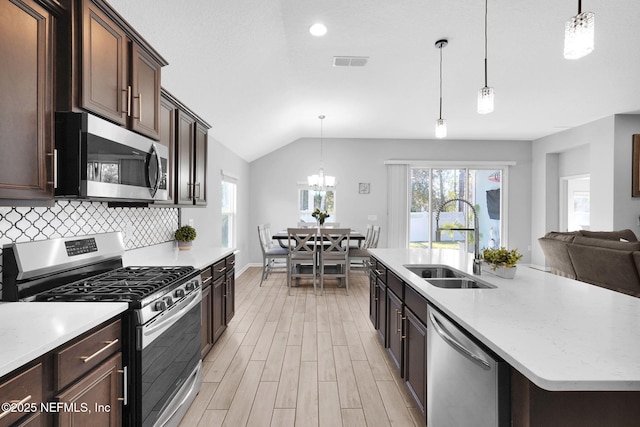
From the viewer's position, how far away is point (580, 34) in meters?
1.45

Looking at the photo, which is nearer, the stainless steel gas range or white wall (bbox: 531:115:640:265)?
the stainless steel gas range

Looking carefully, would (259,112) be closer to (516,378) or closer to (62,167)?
(62,167)

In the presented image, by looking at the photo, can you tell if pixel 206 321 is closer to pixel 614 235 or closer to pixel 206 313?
pixel 206 313

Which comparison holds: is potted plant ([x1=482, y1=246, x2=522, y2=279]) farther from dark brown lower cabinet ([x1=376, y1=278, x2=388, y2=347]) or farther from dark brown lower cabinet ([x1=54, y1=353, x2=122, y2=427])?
dark brown lower cabinet ([x1=54, y1=353, x2=122, y2=427])

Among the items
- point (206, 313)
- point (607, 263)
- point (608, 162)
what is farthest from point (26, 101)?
point (608, 162)

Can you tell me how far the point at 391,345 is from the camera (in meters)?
2.64

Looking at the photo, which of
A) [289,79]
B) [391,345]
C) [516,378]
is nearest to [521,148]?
[289,79]

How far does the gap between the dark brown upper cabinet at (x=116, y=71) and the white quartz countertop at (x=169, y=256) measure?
960mm

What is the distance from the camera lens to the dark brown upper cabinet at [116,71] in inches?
60.8

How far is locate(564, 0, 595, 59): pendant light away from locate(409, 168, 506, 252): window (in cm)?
587

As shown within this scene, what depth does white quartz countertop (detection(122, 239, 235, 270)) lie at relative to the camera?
8.32ft

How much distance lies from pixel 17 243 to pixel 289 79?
3.26m

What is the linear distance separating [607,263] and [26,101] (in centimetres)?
490

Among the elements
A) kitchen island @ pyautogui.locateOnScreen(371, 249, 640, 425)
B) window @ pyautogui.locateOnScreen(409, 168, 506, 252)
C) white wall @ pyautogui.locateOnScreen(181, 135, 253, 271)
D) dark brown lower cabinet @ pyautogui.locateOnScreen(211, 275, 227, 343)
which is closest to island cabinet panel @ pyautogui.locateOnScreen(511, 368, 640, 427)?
kitchen island @ pyautogui.locateOnScreen(371, 249, 640, 425)
